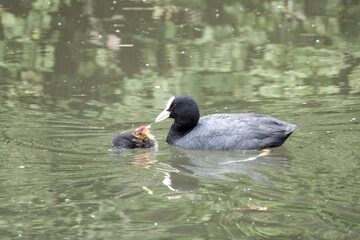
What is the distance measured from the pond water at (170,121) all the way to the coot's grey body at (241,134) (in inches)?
6.7

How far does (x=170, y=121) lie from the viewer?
1109 centimetres

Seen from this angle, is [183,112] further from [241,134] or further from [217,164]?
[217,164]

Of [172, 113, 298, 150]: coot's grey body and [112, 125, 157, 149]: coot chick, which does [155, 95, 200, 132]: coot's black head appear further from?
[112, 125, 157, 149]: coot chick

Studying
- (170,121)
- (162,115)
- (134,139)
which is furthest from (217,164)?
(170,121)

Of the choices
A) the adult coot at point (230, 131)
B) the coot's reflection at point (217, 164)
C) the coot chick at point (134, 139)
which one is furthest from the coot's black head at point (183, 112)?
the coot chick at point (134, 139)

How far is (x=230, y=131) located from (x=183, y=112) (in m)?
0.81

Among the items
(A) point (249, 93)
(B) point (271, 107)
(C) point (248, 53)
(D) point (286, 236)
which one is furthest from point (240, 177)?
(C) point (248, 53)

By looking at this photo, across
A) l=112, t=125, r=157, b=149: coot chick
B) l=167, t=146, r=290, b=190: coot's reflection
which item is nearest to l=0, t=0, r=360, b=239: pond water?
l=167, t=146, r=290, b=190: coot's reflection

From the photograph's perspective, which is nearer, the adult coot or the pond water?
the pond water

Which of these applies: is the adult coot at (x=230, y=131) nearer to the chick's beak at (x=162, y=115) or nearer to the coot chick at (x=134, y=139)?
the chick's beak at (x=162, y=115)

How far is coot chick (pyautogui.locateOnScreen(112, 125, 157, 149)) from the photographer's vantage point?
29.6 feet

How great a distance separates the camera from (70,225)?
6.48 m

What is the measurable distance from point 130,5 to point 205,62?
5243mm

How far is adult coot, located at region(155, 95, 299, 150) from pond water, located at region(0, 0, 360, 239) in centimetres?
19
